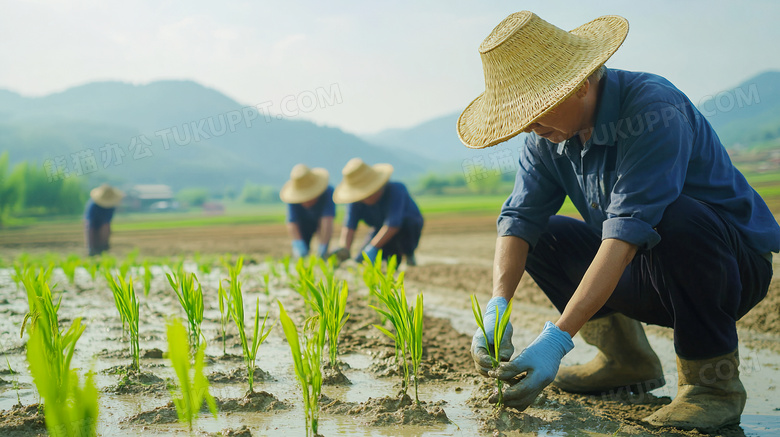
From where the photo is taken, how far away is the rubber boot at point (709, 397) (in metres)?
1.72

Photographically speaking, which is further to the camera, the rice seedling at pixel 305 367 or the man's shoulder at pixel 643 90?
the man's shoulder at pixel 643 90

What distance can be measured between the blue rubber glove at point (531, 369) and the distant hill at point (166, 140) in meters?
81.7

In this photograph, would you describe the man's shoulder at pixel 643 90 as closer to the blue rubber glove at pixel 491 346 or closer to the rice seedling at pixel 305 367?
the blue rubber glove at pixel 491 346

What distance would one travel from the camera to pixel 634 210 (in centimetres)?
160

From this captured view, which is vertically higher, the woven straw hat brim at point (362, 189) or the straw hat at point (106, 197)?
the straw hat at point (106, 197)

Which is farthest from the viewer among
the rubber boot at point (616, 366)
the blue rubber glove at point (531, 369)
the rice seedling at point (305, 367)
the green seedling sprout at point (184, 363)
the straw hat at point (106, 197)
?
the straw hat at point (106, 197)

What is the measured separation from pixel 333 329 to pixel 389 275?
35 cm

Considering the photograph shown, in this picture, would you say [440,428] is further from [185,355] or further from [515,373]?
[185,355]

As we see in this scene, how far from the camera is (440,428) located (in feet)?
5.46

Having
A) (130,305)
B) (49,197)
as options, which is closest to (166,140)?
(49,197)

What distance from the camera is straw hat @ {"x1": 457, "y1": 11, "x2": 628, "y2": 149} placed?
5.46 feet

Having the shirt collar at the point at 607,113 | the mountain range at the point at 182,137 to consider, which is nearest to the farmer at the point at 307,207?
the shirt collar at the point at 607,113

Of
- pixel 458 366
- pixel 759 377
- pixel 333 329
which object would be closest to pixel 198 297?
pixel 333 329

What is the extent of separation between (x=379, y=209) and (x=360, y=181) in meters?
0.41
